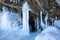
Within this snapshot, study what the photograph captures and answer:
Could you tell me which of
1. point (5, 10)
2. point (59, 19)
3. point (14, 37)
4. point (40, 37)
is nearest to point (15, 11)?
point (5, 10)

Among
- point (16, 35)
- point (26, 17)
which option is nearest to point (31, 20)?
point (26, 17)

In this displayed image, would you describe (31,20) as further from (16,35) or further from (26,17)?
(16,35)

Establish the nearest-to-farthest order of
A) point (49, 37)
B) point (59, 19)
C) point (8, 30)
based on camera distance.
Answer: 1. point (49, 37)
2. point (59, 19)
3. point (8, 30)

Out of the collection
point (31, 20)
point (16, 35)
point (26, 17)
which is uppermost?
point (26, 17)

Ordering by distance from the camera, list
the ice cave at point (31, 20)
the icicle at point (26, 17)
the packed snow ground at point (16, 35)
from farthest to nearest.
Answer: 1. the icicle at point (26, 17)
2. the packed snow ground at point (16, 35)
3. the ice cave at point (31, 20)

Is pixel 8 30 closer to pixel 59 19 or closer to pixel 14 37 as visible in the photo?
pixel 14 37

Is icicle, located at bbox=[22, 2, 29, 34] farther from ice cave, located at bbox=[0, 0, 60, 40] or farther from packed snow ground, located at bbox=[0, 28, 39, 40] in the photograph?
packed snow ground, located at bbox=[0, 28, 39, 40]

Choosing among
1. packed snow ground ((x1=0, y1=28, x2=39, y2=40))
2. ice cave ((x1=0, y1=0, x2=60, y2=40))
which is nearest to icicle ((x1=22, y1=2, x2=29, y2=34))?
ice cave ((x1=0, y1=0, x2=60, y2=40))

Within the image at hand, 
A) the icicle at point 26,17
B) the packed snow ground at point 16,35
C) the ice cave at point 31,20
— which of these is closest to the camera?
the ice cave at point 31,20

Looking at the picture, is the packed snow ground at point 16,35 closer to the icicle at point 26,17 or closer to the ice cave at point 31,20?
the ice cave at point 31,20

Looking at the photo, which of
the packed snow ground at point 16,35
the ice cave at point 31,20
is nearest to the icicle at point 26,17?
the ice cave at point 31,20

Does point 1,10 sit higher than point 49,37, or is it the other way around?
point 1,10

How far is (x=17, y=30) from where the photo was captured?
729 cm

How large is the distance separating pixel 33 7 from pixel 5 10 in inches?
97.1
